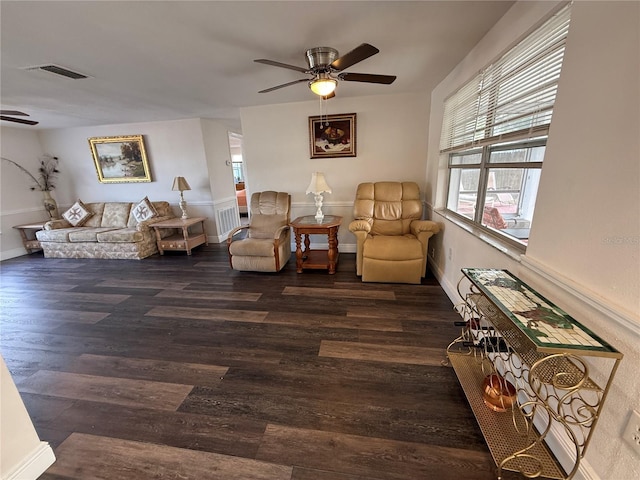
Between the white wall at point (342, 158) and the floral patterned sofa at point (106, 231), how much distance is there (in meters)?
1.99

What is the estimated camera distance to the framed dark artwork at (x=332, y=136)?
3730 mm

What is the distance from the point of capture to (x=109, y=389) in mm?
1707

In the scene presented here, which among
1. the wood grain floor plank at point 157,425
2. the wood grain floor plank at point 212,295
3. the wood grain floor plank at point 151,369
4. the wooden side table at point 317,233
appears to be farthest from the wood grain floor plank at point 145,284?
the wood grain floor plank at point 157,425

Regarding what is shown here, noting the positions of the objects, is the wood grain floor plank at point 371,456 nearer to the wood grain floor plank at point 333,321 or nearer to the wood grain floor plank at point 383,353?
the wood grain floor plank at point 383,353

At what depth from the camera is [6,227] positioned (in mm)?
4617

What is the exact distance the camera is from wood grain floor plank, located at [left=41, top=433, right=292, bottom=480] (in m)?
1.20

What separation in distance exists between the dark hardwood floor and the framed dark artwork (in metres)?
2.00

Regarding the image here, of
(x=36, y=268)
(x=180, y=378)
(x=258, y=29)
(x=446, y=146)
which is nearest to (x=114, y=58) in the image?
(x=258, y=29)

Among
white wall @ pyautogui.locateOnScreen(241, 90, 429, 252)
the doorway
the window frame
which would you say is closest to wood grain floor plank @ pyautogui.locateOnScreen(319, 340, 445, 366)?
the window frame

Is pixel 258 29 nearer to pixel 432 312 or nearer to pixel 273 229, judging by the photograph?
pixel 273 229

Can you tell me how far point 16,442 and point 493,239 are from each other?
9.68 ft

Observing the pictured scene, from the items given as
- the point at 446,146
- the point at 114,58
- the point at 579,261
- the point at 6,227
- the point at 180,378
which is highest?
the point at 114,58

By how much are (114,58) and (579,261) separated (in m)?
3.45

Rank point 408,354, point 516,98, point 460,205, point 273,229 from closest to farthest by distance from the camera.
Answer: point 516,98 < point 408,354 < point 460,205 < point 273,229
